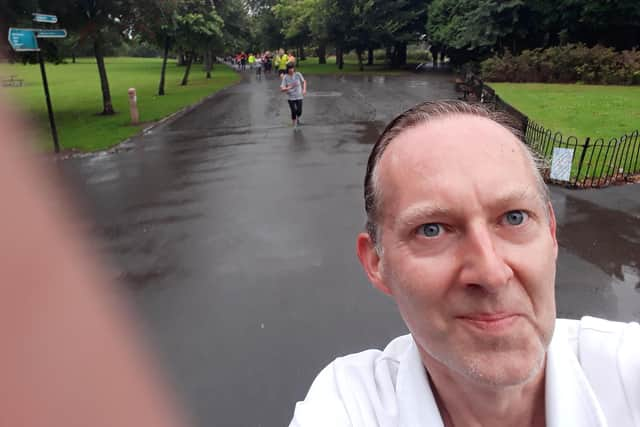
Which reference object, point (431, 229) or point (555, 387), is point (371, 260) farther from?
point (555, 387)

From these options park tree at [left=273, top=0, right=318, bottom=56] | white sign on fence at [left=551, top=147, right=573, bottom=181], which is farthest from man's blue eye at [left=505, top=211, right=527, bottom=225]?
park tree at [left=273, top=0, right=318, bottom=56]

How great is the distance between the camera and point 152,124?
51.8 ft

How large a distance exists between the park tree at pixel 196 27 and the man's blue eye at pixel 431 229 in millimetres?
23123

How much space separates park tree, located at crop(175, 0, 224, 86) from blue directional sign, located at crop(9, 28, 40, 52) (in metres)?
12.7

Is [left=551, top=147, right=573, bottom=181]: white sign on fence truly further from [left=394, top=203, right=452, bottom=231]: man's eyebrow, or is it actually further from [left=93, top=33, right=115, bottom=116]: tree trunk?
[left=93, top=33, right=115, bottom=116]: tree trunk

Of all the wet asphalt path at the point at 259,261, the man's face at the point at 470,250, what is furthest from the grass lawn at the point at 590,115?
the man's face at the point at 470,250

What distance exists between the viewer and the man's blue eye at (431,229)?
4.13ft

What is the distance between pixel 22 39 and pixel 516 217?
11268 millimetres

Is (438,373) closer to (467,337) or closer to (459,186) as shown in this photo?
(467,337)

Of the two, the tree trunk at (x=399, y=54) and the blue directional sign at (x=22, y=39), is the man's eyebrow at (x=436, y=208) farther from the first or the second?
the tree trunk at (x=399, y=54)

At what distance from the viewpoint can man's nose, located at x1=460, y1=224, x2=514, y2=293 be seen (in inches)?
45.7

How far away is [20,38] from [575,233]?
10.7 m

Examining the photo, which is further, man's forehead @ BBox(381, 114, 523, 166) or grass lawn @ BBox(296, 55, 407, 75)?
grass lawn @ BBox(296, 55, 407, 75)

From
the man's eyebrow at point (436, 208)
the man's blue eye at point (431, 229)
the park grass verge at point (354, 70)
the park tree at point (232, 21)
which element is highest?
the park tree at point (232, 21)
